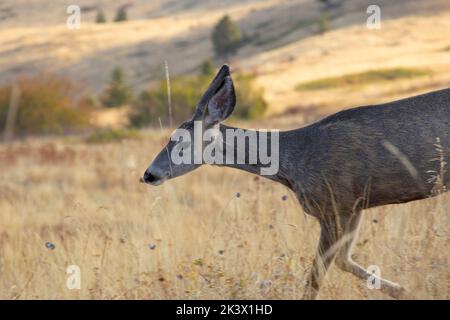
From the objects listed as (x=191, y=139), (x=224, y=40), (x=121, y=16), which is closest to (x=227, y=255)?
(x=191, y=139)

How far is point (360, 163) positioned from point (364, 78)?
4653 cm

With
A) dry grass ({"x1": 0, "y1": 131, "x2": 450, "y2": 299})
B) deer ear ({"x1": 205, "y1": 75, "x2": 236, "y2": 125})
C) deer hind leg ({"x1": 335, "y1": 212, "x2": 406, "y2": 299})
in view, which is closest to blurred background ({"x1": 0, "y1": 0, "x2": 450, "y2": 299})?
dry grass ({"x1": 0, "y1": 131, "x2": 450, "y2": 299})

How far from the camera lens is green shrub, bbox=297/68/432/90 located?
50291 millimetres

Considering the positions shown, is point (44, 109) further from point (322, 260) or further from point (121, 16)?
point (121, 16)

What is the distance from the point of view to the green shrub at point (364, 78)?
5029 centimetres

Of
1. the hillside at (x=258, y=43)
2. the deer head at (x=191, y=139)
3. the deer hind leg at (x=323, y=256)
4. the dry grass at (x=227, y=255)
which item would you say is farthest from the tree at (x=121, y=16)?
the deer hind leg at (x=323, y=256)

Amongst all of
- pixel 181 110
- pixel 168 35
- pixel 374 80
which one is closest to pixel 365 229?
pixel 181 110

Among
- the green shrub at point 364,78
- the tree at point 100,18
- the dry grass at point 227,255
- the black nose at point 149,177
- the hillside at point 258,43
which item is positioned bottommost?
the dry grass at point 227,255

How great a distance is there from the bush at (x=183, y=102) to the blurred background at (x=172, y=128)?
0.34 ft

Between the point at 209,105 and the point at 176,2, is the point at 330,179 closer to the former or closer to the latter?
the point at 209,105

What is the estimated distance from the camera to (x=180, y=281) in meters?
5.95

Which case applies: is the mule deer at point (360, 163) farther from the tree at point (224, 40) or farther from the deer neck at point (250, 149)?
the tree at point (224, 40)

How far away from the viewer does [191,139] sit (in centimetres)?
677

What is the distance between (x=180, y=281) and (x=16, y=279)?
203 cm
